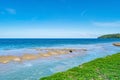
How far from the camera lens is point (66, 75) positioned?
1487 centimetres

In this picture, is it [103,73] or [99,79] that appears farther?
[103,73]

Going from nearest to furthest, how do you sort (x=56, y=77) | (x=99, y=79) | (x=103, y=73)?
(x=99, y=79) → (x=56, y=77) → (x=103, y=73)

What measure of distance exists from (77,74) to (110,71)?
10.3 feet

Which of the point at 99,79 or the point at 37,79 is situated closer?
the point at 99,79

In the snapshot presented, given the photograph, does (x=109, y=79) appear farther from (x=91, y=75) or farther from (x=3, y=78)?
(x=3, y=78)

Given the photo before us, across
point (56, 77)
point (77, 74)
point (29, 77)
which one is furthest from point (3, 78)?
point (77, 74)

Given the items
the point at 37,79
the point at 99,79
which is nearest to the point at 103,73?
the point at 99,79

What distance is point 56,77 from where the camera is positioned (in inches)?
567

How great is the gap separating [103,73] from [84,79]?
2.54 meters

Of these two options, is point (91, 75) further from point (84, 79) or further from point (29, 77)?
point (29, 77)

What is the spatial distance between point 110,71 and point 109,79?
101 inches

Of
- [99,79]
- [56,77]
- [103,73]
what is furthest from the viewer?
[103,73]

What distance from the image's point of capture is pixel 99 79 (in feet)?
44.4

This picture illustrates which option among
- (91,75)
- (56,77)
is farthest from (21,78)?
(91,75)
